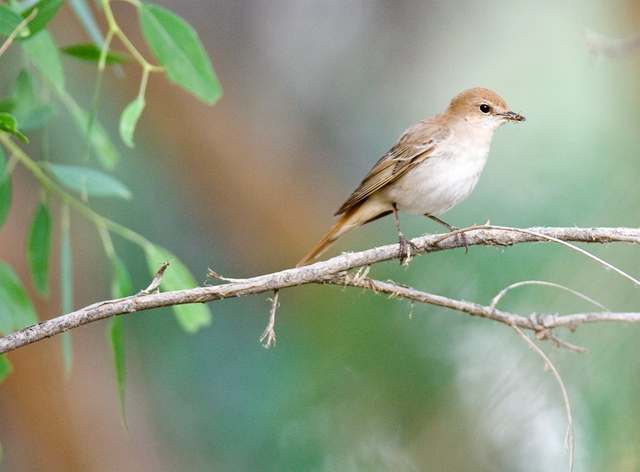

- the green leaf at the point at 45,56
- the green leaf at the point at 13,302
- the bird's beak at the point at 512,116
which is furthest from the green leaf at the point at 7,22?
the bird's beak at the point at 512,116

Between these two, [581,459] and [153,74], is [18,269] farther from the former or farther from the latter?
[581,459]

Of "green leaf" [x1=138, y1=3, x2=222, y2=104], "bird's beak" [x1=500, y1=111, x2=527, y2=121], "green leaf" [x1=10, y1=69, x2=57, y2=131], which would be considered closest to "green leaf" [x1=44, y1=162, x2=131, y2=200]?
"green leaf" [x1=10, y1=69, x2=57, y2=131]

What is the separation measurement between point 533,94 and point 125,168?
2.15m

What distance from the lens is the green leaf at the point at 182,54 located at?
5.27 ft

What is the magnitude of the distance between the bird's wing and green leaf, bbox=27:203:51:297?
100 cm

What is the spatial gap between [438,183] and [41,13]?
137cm

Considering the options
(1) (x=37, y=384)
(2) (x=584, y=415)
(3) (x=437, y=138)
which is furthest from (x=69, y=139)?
(2) (x=584, y=415)

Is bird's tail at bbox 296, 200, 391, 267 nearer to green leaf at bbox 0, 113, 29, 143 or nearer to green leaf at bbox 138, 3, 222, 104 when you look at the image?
green leaf at bbox 138, 3, 222, 104

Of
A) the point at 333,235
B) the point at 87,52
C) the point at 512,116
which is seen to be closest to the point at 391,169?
the point at 333,235

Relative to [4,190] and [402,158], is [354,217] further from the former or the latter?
[4,190]

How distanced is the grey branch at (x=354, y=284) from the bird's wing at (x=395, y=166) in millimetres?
969

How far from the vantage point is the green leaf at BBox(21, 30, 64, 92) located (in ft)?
5.15

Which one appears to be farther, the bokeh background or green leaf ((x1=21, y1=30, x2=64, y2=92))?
the bokeh background

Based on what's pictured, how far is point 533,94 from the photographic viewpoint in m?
3.42
